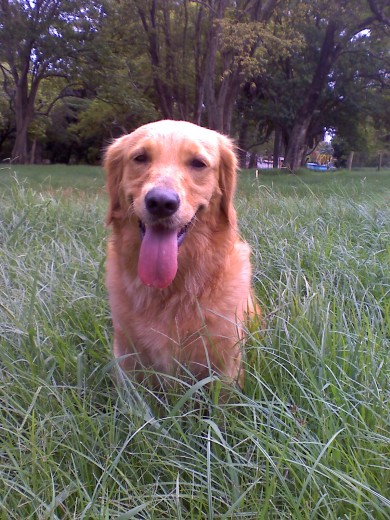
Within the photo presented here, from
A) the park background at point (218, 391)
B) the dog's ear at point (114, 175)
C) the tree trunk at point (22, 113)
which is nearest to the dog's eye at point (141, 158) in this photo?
the dog's ear at point (114, 175)

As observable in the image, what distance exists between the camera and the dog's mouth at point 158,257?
2.11 m

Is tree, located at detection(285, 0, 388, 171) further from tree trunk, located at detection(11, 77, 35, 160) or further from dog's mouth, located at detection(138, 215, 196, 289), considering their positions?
dog's mouth, located at detection(138, 215, 196, 289)

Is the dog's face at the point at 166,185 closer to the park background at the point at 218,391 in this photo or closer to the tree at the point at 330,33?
the park background at the point at 218,391

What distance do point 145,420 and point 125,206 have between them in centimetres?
100

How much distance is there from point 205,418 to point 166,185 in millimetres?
933

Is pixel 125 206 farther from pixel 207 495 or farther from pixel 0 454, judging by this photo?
pixel 207 495

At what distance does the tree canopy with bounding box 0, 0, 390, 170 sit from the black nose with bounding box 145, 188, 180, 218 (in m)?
11.4

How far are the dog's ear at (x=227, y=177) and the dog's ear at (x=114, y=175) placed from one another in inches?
19.7

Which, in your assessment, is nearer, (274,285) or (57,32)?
(274,285)

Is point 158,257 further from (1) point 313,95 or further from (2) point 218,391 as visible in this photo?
(1) point 313,95

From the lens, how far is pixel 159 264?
2.11 meters

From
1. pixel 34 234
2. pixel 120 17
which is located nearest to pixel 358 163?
pixel 120 17

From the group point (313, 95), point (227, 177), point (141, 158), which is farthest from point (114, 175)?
point (313, 95)

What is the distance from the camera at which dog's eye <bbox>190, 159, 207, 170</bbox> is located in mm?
2259
